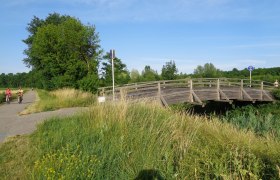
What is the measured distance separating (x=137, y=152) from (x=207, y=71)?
232ft

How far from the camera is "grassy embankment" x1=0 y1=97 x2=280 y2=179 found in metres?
5.84

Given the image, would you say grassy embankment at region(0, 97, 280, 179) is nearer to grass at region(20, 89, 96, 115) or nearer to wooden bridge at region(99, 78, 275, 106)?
wooden bridge at region(99, 78, 275, 106)

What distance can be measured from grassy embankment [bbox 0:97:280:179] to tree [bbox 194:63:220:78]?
6324 cm

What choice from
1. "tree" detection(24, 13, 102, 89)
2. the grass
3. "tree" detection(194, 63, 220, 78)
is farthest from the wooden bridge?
"tree" detection(194, 63, 220, 78)

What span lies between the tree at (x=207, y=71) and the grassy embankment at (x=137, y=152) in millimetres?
63235

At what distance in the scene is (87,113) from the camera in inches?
376

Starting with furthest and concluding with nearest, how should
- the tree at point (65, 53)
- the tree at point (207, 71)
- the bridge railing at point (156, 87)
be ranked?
the tree at point (207, 71) → the tree at point (65, 53) → the bridge railing at point (156, 87)

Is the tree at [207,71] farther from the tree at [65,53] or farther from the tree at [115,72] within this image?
the tree at [65,53]

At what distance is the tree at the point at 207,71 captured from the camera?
233 ft

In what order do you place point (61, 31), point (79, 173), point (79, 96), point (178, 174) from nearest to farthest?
point (79, 173) → point (178, 174) → point (79, 96) → point (61, 31)

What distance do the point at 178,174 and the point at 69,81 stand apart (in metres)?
26.3

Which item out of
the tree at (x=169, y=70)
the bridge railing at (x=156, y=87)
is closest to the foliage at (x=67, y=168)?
the bridge railing at (x=156, y=87)

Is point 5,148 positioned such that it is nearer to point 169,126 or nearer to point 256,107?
point 169,126

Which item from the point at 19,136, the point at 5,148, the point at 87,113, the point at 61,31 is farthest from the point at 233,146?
the point at 61,31
